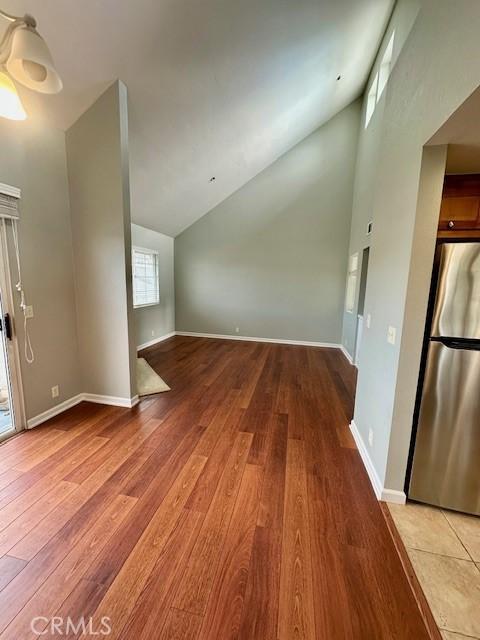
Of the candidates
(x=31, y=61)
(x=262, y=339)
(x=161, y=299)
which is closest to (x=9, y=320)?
(x=31, y=61)

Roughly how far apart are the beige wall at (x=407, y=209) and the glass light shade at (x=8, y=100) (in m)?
2.19

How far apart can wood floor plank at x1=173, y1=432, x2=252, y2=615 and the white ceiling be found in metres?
3.46

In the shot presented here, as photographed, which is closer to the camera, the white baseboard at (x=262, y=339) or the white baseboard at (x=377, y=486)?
the white baseboard at (x=377, y=486)

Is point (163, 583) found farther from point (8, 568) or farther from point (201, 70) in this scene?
point (201, 70)

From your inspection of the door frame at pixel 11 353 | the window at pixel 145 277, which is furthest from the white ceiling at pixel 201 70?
the door frame at pixel 11 353

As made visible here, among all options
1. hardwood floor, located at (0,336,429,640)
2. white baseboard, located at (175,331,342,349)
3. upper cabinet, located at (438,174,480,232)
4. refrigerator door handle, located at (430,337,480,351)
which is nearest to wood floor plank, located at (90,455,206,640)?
hardwood floor, located at (0,336,429,640)

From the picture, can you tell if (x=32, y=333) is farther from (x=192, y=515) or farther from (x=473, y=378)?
(x=473, y=378)

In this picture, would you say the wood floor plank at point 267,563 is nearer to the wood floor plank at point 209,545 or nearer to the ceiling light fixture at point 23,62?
the wood floor plank at point 209,545

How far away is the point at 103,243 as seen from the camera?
9.04ft

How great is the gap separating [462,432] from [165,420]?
2.46 m

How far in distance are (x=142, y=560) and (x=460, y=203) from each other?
282cm

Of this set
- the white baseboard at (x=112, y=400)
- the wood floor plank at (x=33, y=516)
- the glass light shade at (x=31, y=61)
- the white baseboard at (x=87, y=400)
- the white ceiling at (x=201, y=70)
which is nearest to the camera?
the glass light shade at (x=31, y=61)

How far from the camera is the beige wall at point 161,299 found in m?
5.25

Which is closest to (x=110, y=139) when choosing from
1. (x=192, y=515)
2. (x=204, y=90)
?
(x=204, y=90)
